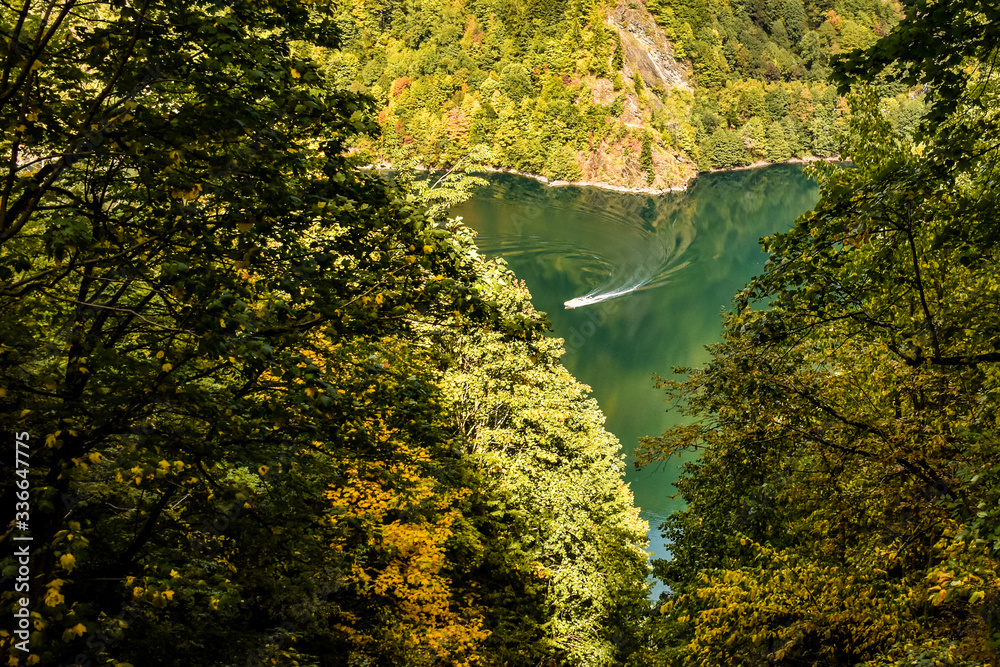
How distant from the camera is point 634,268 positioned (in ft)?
171

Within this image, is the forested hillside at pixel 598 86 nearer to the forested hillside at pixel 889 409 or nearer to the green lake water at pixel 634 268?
the green lake water at pixel 634 268

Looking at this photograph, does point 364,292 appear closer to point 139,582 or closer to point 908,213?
point 139,582

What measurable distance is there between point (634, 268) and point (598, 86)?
51.1 m

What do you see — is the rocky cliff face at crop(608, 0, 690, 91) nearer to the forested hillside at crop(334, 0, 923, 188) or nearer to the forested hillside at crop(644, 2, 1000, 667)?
the forested hillside at crop(334, 0, 923, 188)

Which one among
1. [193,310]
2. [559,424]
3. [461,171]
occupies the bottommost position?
[193,310]

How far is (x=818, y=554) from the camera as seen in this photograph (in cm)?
802

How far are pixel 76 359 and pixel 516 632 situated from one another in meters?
11.7

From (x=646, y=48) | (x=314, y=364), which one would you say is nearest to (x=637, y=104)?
(x=646, y=48)

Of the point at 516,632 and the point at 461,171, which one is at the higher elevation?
the point at 461,171

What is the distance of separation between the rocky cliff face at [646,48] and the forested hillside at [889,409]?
9861cm

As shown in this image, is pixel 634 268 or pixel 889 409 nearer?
pixel 889 409

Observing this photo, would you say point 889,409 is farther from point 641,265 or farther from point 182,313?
point 641,265

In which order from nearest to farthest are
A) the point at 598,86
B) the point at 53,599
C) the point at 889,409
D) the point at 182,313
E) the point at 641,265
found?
the point at 53,599 → the point at 182,313 → the point at 889,409 → the point at 641,265 → the point at 598,86

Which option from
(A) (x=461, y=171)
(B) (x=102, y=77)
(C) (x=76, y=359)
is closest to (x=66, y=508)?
(C) (x=76, y=359)
